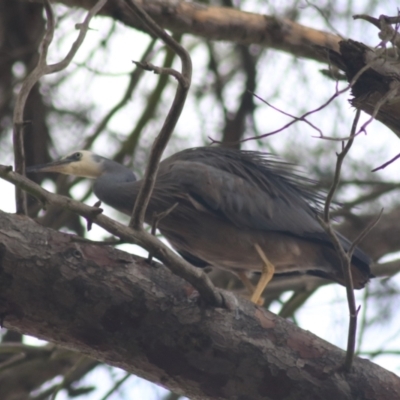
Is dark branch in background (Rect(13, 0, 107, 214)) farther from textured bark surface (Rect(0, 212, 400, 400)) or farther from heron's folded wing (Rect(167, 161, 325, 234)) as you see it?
heron's folded wing (Rect(167, 161, 325, 234))

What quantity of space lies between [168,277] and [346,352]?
2.12 ft

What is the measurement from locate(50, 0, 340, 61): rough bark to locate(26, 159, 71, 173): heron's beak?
0.91m

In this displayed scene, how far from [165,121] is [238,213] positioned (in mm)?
1801

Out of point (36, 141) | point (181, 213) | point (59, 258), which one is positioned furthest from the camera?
point (36, 141)

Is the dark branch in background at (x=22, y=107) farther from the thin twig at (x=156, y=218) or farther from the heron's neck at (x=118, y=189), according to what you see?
the heron's neck at (x=118, y=189)

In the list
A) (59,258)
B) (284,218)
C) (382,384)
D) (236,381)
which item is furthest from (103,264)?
(284,218)

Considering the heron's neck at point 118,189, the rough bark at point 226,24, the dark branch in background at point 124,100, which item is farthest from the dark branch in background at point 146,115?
the heron's neck at point 118,189

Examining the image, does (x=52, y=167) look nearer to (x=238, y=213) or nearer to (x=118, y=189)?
(x=118, y=189)

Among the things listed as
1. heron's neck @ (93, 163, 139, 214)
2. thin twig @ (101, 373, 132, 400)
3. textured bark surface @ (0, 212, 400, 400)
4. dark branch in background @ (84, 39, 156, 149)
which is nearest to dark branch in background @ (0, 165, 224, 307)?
textured bark surface @ (0, 212, 400, 400)

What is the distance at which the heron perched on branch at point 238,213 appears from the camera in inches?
157

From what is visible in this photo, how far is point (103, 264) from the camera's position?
2480 millimetres

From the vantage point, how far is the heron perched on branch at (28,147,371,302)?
3984 millimetres

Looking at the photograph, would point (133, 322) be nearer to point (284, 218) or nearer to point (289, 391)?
point (289, 391)

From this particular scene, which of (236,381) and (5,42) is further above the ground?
(5,42)
